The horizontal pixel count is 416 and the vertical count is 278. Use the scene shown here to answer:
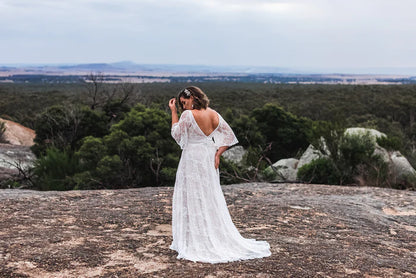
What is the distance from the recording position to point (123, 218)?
675 centimetres

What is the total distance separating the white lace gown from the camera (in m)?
5.00

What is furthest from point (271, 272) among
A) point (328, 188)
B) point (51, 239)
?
point (328, 188)

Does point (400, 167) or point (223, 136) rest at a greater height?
point (223, 136)

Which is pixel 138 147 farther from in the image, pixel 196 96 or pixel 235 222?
pixel 196 96

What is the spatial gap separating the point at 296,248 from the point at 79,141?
42.1 ft

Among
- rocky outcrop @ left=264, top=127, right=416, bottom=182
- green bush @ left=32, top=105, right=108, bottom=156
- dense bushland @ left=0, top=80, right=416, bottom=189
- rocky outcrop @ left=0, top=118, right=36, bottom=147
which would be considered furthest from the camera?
rocky outcrop @ left=0, top=118, right=36, bottom=147

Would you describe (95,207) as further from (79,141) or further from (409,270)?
(79,141)

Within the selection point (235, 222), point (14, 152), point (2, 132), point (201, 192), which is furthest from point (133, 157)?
point (2, 132)

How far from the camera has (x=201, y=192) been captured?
17.0ft

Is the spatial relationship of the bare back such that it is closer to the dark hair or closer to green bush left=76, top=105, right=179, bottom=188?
the dark hair

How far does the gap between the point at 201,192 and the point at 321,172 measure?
8587 millimetres

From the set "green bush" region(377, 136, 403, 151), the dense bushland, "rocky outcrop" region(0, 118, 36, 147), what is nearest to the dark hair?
the dense bushland

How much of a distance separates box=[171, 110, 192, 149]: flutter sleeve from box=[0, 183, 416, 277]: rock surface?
1.34 meters

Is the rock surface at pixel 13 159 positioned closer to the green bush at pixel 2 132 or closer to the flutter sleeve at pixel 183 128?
the green bush at pixel 2 132
